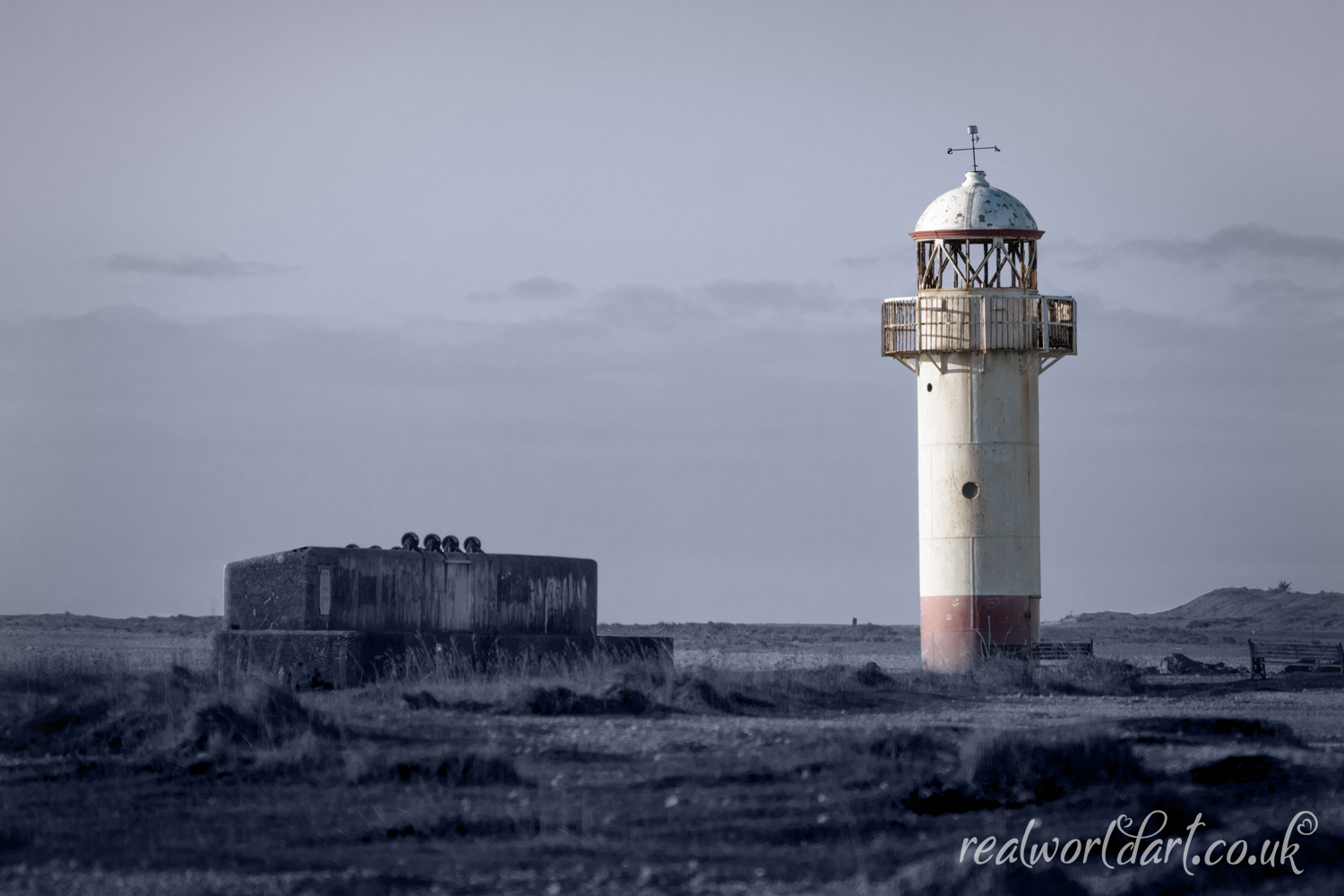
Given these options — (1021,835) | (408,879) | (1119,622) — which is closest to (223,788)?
(408,879)

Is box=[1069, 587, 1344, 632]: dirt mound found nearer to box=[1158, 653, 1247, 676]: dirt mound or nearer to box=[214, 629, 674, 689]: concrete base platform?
box=[1158, 653, 1247, 676]: dirt mound

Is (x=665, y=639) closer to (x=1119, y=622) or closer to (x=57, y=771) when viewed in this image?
(x=57, y=771)

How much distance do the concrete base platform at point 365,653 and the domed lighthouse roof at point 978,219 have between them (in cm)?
922

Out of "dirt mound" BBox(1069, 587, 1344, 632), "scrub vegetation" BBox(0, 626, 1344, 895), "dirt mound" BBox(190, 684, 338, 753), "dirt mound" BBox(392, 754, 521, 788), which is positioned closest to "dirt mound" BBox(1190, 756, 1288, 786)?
"scrub vegetation" BBox(0, 626, 1344, 895)

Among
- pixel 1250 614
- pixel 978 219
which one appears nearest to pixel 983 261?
pixel 978 219

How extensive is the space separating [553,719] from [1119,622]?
82541mm

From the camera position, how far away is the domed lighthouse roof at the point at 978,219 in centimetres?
3288

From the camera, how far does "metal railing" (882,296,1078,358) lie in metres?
32.3

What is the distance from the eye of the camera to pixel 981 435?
106 feet

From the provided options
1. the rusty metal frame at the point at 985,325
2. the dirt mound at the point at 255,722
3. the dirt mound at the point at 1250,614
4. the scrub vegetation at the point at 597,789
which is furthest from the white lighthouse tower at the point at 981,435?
the dirt mound at the point at 1250,614

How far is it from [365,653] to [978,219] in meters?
13.1

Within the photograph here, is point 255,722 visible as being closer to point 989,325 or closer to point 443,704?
point 443,704

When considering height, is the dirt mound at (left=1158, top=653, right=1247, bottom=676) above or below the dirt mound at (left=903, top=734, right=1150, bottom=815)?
above

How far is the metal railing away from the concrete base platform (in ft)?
24.8
